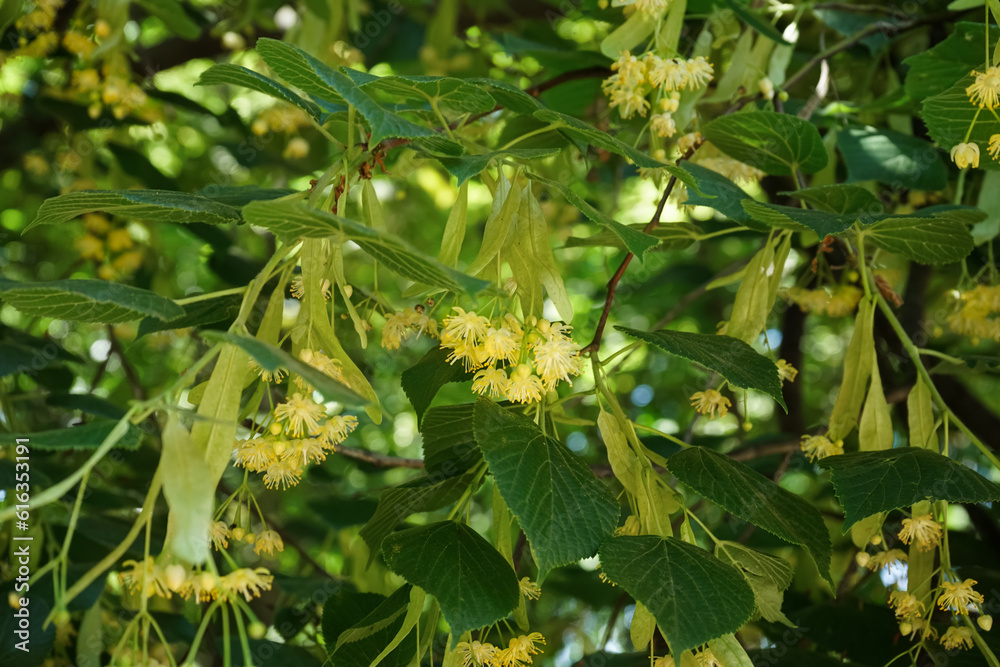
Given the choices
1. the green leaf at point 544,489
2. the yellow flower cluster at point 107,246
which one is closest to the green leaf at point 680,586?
the green leaf at point 544,489

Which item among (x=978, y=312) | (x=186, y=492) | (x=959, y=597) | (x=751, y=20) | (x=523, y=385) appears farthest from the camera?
(x=978, y=312)

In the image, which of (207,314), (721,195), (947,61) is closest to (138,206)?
(207,314)

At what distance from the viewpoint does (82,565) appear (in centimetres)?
142

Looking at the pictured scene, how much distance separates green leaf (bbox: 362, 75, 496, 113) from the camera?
801 millimetres

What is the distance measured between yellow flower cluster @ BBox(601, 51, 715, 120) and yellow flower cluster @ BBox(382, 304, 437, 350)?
41 centimetres

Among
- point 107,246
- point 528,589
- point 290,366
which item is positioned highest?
point 290,366

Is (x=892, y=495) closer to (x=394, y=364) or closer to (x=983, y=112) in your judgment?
(x=983, y=112)

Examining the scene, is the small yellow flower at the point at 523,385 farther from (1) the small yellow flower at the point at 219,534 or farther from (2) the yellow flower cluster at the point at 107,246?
(2) the yellow flower cluster at the point at 107,246

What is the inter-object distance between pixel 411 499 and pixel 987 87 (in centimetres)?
79

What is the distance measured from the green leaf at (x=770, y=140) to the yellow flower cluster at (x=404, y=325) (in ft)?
1.56

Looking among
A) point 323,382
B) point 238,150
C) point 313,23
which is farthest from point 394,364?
point 323,382

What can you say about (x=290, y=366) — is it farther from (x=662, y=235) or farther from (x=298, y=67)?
(x=662, y=235)

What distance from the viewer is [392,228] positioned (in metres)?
3.04

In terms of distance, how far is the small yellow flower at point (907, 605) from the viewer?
900 millimetres
